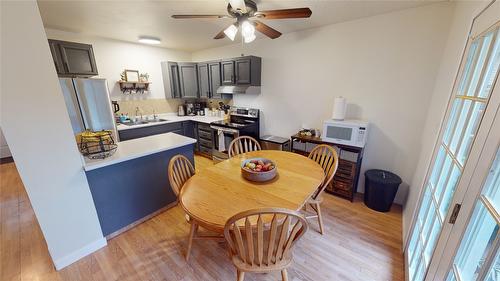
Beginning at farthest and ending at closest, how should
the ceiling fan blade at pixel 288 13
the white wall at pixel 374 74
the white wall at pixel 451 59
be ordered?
1. the white wall at pixel 374 74
2. the ceiling fan blade at pixel 288 13
3. the white wall at pixel 451 59

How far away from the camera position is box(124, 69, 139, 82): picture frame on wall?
3.54 m

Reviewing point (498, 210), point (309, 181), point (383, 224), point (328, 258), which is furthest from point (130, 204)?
point (383, 224)

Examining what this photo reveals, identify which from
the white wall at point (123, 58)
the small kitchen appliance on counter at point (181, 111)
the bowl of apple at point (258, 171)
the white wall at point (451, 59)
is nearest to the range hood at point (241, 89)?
the small kitchen appliance on counter at point (181, 111)

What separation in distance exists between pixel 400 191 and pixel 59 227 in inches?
144

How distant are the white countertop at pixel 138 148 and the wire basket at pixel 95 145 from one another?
5 centimetres

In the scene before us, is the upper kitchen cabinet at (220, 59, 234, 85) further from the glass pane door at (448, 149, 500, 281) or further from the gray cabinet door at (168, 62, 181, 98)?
the glass pane door at (448, 149, 500, 281)

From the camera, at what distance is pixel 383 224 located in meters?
2.09

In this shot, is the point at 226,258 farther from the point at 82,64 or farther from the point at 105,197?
the point at 82,64

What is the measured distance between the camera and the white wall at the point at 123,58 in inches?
123

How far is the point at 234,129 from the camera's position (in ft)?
11.1

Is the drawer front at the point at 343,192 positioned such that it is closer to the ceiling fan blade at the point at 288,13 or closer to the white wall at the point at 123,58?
the ceiling fan blade at the point at 288,13

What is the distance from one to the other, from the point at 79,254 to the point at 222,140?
2413mm

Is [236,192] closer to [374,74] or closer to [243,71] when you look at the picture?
[374,74]

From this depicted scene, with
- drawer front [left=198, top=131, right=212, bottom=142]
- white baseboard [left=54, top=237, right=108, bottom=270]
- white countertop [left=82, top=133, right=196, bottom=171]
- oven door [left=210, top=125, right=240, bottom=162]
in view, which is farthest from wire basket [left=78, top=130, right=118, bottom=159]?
drawer front [left=198, top=131, right=212, bottom=142]
